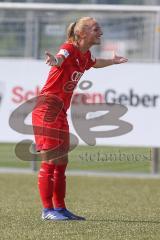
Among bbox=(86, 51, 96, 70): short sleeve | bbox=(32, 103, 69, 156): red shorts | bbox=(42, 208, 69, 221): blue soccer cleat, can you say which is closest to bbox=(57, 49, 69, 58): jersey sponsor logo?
bbox=(86, 51, 96, 70): short sleeve

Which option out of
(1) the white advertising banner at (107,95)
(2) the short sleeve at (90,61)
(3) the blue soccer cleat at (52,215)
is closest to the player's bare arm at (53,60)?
(2) the short sleeve at (90,61)

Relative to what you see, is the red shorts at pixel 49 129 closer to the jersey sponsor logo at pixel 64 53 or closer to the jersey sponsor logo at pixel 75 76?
the jersey sponsor logo at pixel 75 76

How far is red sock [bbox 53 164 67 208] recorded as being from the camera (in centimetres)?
805

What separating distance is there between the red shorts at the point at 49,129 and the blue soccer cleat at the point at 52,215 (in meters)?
0.56

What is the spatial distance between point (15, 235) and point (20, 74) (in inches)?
230

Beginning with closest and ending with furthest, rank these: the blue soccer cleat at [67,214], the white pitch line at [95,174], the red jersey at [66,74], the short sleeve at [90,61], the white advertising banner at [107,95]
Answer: the red jersey at [66,74] < the blue soccer cleat at [67,214] < the short sleeve at [90,61] < the white advertising banner at [107,95] < the white pitch line at [95,174]

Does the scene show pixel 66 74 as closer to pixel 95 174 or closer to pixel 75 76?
pixel 75 76

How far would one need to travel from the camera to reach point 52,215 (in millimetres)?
7969

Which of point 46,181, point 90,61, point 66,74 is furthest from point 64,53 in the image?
point 46,181

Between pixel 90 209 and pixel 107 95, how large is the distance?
3.61 metres

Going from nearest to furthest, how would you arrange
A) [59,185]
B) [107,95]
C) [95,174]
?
[59,185], [107,95], [95,174]

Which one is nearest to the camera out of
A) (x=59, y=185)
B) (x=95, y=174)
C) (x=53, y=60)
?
(x=53, y=60)

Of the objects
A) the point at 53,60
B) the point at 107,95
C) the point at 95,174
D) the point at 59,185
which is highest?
the point at 53,60

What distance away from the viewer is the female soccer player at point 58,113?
797cm
